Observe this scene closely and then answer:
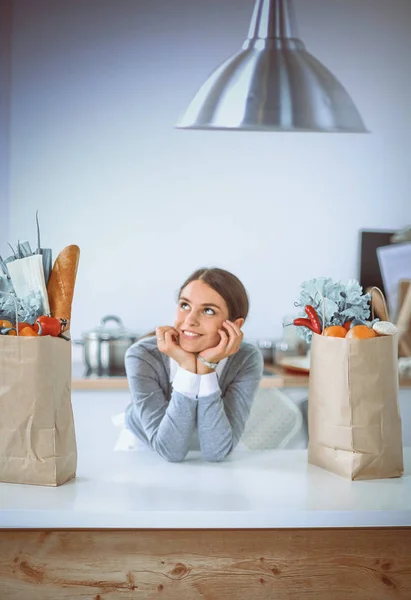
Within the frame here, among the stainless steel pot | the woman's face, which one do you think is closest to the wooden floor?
the woman's face

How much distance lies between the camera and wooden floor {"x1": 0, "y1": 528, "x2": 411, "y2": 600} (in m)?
1.20

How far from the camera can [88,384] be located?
2971 mm

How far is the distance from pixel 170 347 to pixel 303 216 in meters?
2.20

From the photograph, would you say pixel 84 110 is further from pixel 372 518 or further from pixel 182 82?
pixel 372 518

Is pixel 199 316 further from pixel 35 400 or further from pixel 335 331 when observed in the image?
pixel 35 400

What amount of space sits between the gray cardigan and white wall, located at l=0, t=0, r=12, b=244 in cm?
187

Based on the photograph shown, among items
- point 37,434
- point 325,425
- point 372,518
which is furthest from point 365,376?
point 37,434

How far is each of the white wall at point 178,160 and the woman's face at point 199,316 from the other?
194 cm

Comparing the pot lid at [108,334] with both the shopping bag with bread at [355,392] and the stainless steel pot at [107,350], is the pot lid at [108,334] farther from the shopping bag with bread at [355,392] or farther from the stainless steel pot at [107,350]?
the shopping bag with bread at [355,392]

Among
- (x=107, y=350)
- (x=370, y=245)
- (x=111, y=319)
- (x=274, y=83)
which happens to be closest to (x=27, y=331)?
(x=274, y=83)

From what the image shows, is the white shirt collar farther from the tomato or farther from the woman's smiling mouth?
the tomato

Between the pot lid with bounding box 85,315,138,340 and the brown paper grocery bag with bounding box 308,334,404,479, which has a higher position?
the brown paper grocery bag with bounding box 308,334,404,479

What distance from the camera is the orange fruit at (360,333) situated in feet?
4.50

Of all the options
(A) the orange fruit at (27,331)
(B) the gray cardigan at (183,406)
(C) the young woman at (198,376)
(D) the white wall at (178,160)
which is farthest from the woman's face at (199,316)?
(D) the white wall at (178,160)
